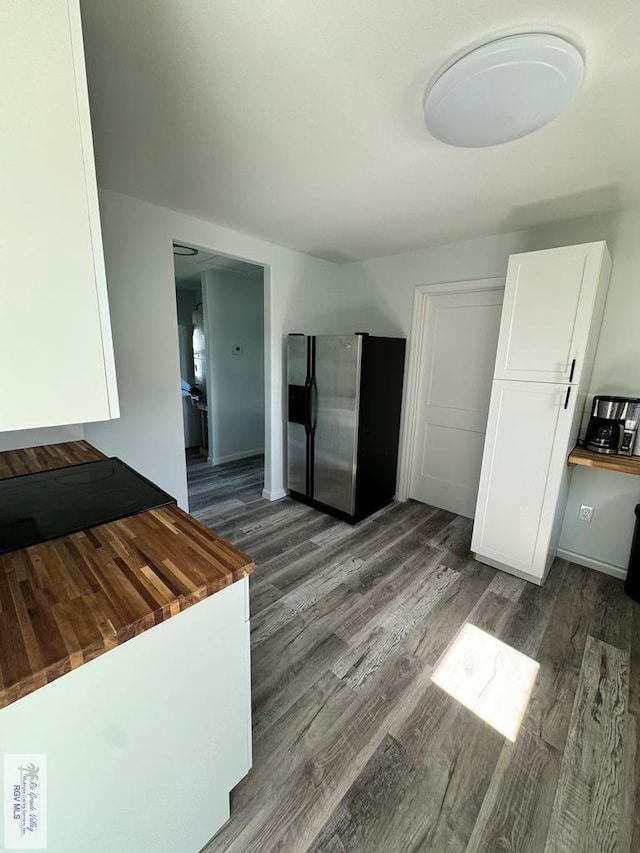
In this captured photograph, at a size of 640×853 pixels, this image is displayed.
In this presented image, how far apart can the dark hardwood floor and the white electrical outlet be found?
0.36 metres

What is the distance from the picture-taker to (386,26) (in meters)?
0.96

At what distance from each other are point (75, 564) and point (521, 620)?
2.22 meters

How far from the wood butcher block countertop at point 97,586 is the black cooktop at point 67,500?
60 mm

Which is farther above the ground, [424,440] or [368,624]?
[424,440]

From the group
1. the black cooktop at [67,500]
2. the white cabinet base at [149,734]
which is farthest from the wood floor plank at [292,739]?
the black cooktop at [67,500]

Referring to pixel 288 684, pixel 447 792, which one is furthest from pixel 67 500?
pixel 447 792

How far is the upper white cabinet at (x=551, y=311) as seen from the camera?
1.86 m

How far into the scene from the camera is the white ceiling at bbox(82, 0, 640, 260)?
36.9 inches

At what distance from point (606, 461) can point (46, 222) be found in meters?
2.63

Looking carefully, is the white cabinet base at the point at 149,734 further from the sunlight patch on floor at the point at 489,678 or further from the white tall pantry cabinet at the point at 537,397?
the white tall pantry cabinet at the point at 537,397

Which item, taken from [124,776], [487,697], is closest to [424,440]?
[487,697]

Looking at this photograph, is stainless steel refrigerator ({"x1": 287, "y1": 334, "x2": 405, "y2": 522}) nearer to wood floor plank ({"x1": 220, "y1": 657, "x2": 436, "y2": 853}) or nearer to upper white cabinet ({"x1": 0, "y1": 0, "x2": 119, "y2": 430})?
wood floor plank ({"x1": 220, "y1": 657, "x2": 436, "y2": 853})

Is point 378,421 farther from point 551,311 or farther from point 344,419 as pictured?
point 551,311

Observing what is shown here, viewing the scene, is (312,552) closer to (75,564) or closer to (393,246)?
(75,564)
